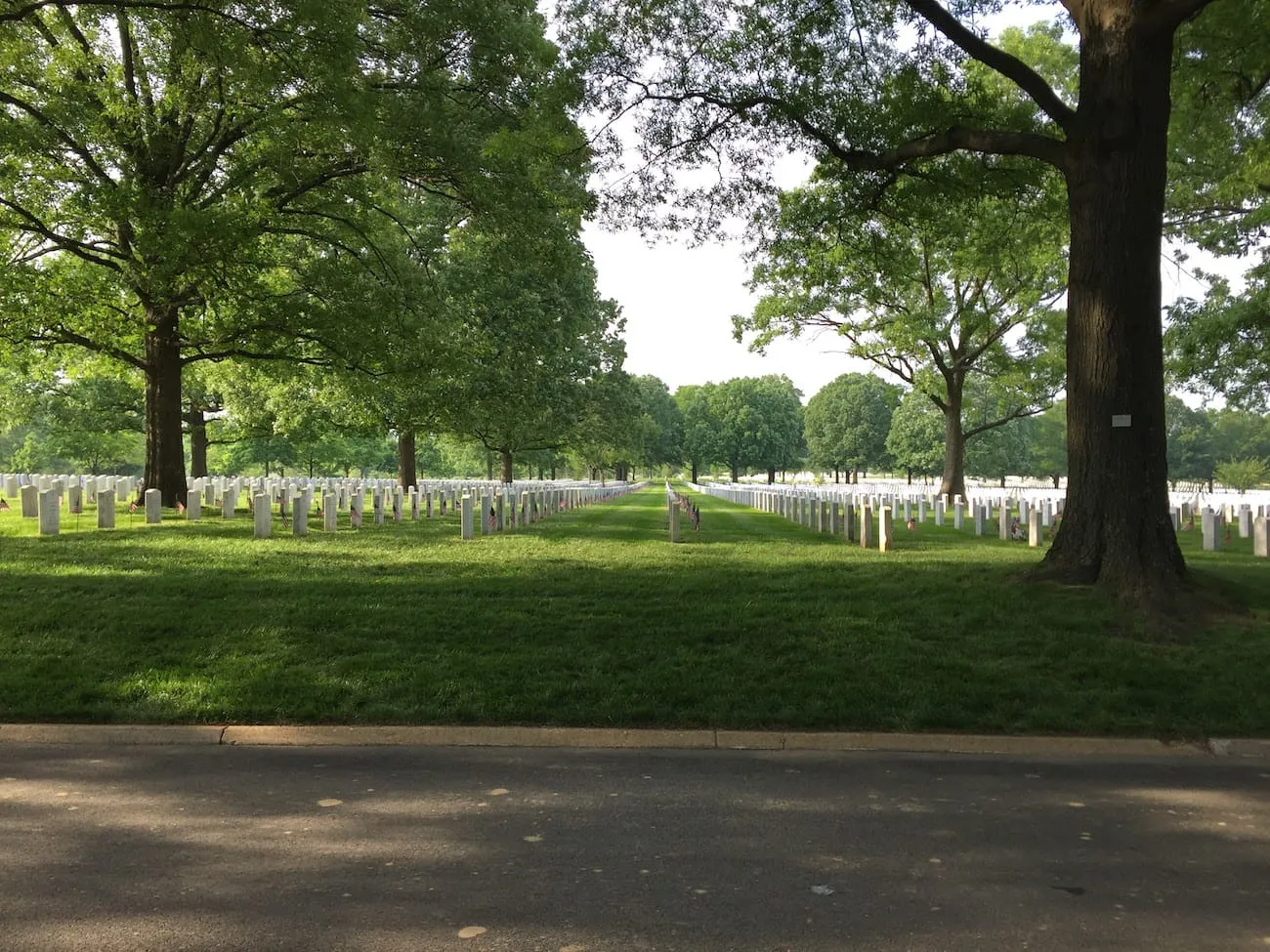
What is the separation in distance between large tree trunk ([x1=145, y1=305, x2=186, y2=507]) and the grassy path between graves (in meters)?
6.87

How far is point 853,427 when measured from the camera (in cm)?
9088

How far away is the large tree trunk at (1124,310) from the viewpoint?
855 cm

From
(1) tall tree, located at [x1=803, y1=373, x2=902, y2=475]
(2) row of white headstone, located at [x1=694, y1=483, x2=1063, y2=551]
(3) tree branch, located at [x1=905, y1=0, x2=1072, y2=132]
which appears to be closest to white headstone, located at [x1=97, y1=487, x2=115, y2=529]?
(2) row of white headstone, located at [x1=694, y1=483, x2=1063, y2=551]

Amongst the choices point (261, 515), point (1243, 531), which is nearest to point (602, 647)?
point (261, 515)

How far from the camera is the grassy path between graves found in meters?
6.26

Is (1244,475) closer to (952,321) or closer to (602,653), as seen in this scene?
(952,321)

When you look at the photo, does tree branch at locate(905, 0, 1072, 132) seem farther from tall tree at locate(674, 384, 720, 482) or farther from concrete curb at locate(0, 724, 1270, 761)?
tall tree at locate(674, 384, 720, 482)

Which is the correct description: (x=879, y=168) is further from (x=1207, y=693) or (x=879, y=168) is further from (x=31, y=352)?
(x=31, y=352)

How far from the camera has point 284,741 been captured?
584 centimetres

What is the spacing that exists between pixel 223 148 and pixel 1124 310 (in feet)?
51.4

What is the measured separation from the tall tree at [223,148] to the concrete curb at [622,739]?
8371mm

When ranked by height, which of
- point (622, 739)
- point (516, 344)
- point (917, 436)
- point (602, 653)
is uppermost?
point (516, 344)

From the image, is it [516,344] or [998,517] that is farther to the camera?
[516,344]

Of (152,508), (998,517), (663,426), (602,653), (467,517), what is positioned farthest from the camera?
(663,426)
